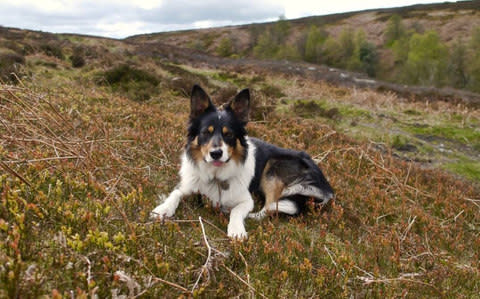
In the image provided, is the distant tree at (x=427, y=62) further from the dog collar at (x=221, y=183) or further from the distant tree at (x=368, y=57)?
the dog collar at (x=221, y=183)

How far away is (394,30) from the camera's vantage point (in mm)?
66688

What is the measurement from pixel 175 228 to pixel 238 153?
172 centimetres

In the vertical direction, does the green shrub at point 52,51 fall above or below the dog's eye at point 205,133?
above

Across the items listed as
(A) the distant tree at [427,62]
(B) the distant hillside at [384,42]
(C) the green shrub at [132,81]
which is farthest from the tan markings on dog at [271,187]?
(A) the distant tree at [427,62]

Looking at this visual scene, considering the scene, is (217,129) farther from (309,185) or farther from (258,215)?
(309,185)

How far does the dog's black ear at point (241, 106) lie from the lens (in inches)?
181

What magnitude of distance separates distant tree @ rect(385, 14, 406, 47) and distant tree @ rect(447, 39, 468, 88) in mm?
20101

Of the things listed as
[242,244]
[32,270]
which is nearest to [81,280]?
[32,270]

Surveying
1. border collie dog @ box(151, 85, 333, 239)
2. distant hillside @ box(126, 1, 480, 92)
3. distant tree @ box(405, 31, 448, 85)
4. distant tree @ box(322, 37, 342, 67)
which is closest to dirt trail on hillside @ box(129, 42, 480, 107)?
border collie dog @ box(151, 85, 333, 239)

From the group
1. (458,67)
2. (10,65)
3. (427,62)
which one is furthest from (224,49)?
(10,65)

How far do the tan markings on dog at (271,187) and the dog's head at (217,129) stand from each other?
0.82 meters

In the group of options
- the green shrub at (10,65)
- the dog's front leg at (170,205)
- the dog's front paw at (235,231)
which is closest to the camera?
the dog's front paw at (235,231)

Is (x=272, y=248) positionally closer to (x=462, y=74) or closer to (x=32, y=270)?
(x=32, y=270)

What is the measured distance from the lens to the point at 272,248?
10.5ft
